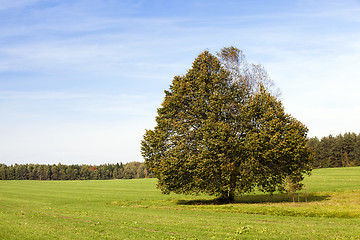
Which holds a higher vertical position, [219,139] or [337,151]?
[219,139]

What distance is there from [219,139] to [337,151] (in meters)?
143

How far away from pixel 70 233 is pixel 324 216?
21.5 meters

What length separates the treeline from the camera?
521 ft

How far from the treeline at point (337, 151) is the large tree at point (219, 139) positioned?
128999mm

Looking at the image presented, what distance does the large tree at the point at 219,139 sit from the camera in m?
39.1

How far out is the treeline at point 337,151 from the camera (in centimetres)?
15875

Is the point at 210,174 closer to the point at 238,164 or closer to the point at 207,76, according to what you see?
the point at 238,164

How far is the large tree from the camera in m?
39.1

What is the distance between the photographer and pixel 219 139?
39.3 m

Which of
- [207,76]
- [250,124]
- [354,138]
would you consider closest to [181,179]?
[250,124]

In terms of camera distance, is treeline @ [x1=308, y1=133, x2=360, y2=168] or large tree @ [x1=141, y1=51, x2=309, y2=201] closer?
large tree @ [x1=141, y1=51, x2=309, y2=201]

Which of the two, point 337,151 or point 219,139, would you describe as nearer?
point 219,139

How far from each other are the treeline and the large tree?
423ft

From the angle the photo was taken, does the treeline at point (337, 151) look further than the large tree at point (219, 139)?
Yes
